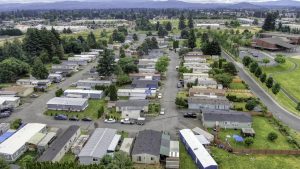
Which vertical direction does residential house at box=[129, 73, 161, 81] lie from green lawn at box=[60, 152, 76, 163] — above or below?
above

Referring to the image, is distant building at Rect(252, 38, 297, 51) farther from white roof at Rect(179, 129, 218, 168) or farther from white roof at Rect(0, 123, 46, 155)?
white roof at Rect(0, 123, 46, 155)

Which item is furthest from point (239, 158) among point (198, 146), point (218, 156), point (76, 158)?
point (76, 158)

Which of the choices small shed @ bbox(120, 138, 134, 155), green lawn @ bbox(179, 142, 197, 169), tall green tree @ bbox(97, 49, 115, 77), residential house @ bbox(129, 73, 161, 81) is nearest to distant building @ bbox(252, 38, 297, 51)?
residential house @ bbox(129, 73, 161, 81)

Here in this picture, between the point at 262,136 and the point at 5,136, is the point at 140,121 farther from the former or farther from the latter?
the point at 5,136

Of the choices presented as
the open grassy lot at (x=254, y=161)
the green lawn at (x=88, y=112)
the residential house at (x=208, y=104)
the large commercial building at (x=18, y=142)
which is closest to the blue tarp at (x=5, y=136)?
the large commercial building at (x=18, y=142)

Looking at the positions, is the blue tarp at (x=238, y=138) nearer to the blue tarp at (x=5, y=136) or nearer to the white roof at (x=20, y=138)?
the white roof at (x=20, y=138)

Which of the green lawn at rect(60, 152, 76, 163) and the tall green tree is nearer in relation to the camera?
the green lawn at rect(60, 152, 76, 163)
